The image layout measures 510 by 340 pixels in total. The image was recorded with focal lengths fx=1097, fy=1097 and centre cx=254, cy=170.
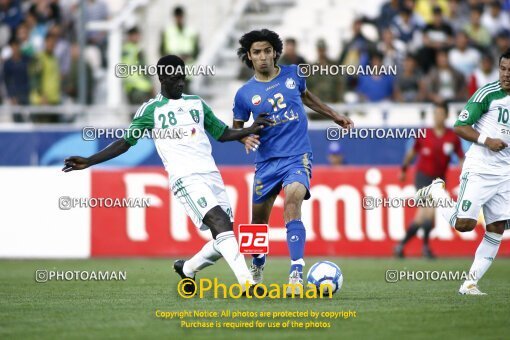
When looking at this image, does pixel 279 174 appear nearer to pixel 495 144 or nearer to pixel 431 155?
pixel 495 144

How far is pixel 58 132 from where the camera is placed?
21328 millimetres

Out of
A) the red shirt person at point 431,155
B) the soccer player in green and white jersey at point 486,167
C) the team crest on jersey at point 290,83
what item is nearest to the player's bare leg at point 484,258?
the soccer player in green and white jersey at point 486,167

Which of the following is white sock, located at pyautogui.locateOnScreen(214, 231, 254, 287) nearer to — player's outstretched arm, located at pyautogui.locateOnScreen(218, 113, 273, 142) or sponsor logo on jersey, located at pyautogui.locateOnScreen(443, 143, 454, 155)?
player's outstretched arm, located at pyautogui.locateOnScreen(218, 113, 273, 142)

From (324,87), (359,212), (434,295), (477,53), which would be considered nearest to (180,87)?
(434,295)

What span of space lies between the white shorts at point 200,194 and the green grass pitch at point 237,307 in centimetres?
89

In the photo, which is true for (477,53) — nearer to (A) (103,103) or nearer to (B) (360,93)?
(B) (360,93)

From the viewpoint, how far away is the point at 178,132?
11070 millimetres

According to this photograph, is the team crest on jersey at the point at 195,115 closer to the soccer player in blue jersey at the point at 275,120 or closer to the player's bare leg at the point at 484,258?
the soccer player in blue jersey at the point at 275,120

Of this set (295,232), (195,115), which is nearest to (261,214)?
(295,232)

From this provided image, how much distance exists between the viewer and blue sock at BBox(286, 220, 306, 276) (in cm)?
1105

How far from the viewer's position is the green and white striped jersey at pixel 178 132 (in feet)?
36.3

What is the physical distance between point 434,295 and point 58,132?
455 inches

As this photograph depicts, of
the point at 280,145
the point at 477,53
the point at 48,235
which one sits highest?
the point at 477,53

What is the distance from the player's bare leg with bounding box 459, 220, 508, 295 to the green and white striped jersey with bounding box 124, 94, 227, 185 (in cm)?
292
